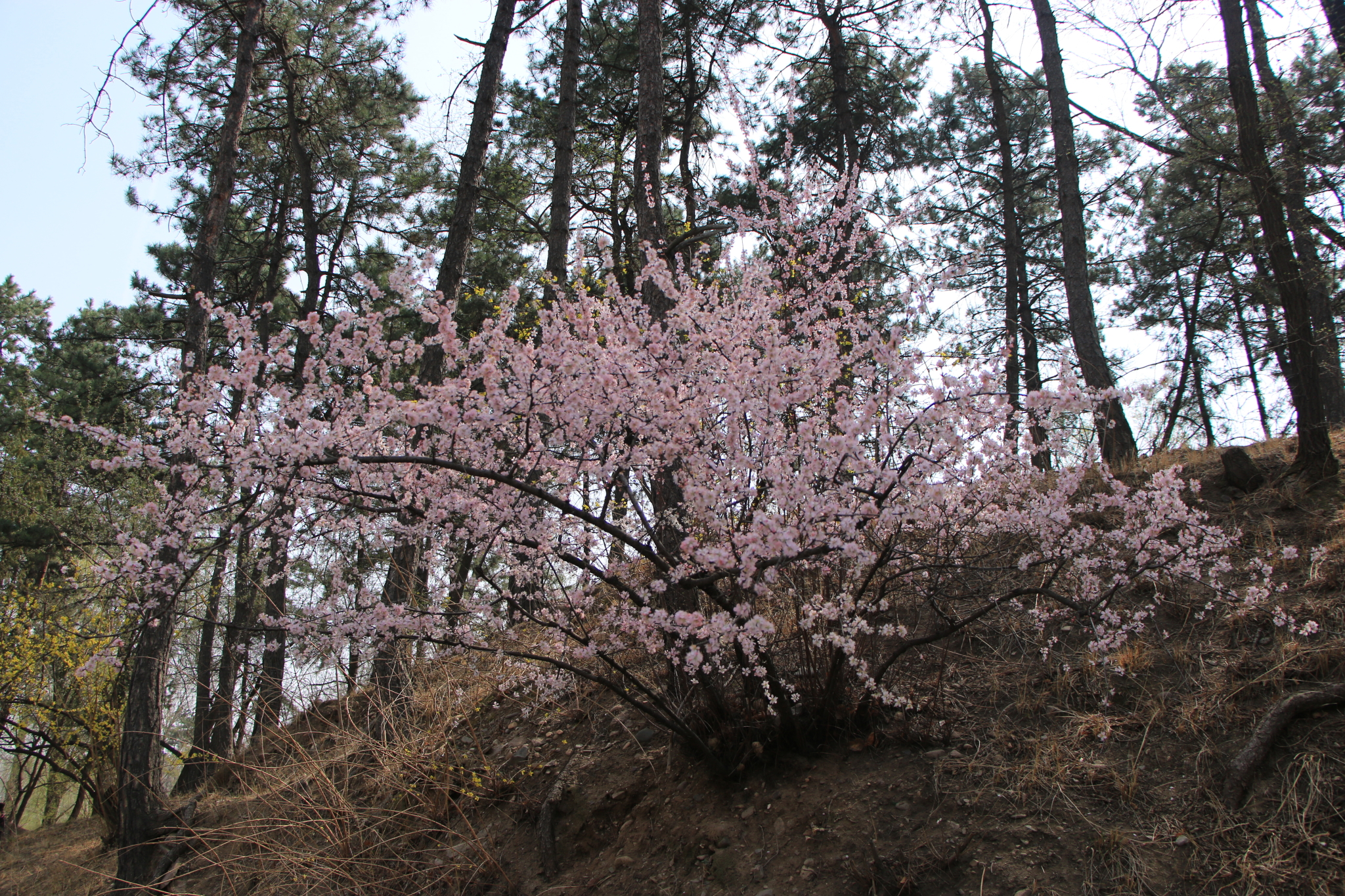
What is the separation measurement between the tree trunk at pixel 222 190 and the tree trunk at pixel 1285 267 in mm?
8505

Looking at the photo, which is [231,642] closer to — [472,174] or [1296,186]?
[472,174]

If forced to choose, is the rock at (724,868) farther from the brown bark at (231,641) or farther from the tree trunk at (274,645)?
the brown bark at (231,641)

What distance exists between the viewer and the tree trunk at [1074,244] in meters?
7.52

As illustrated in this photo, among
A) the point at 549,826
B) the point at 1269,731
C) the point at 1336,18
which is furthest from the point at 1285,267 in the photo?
the point at 549,826

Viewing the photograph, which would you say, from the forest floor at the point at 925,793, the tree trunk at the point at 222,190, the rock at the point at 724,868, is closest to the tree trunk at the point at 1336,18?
the forest floor at the point at 925,793

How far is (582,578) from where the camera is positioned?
348 centimetres

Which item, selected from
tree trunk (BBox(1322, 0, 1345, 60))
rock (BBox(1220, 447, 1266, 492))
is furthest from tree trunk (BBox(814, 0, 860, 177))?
rock (BBox(1220, 447, 1266, 492))

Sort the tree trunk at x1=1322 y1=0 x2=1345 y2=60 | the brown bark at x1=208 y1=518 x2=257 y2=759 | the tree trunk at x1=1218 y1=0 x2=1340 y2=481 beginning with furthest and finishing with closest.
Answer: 1. the brown bark at x1=208 y1=518 x2=257 y2=759
2. the tree trunk at x1=1322 y1=0 x2=1345 y2=60
3. the tree trunk at x1=1218 y1=0 x2=1340 y2=481

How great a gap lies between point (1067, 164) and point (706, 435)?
7.55 metres

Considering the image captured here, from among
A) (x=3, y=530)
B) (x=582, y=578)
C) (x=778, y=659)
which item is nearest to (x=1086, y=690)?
(x=778, y=659)

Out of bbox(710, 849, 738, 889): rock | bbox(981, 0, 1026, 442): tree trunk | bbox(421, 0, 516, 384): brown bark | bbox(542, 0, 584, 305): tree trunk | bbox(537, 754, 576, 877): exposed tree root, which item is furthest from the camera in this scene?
bbox(981, 0, 1026, 442): tree trunk

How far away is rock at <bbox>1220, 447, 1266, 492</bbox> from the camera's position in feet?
17.4

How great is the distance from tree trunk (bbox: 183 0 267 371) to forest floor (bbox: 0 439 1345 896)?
3.63m

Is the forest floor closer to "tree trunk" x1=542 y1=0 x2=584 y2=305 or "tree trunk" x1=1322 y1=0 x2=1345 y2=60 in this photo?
"tree trunk" x1=1322 y1=0 x2=1345 y2=60
